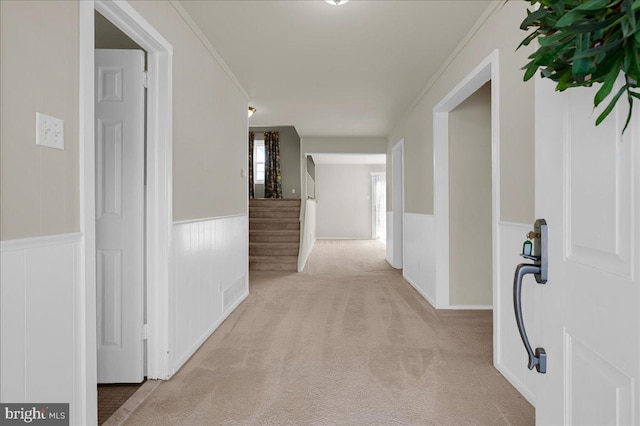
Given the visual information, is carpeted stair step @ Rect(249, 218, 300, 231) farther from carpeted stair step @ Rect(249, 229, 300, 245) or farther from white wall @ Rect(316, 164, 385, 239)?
white wall @ Rect(316, 164, 385, 239)

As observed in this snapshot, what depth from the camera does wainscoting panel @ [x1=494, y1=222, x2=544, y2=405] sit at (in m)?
2.15

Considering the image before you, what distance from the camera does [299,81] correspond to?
429 cm

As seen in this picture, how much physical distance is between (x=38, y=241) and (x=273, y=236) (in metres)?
5.64

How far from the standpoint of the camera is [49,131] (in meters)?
1.39

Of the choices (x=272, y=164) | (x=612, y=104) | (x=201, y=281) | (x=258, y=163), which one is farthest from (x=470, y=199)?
(x=258, y=163)

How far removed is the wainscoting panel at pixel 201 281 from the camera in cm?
253

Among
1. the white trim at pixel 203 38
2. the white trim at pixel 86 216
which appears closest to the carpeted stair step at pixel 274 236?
the white trim at pixel 203 38

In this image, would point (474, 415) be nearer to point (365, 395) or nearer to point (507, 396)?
point (507, 396)

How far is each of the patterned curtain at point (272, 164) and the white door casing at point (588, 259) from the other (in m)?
8.35

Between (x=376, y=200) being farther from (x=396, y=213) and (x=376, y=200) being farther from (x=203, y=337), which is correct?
(x=203, y=337)

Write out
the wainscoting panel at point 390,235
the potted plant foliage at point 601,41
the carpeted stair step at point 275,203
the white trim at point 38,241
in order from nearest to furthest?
the potted plant foliage at point 601,41 < the white trim at point 38,241 < the wainscoting panel at point 390,235 < the carpeted stair step at point 275,203

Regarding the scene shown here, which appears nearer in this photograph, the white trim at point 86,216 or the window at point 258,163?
the white trim at point 86,216

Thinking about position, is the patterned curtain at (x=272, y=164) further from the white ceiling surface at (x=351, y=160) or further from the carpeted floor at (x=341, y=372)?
the carpeted floor at (x=341, y=372)

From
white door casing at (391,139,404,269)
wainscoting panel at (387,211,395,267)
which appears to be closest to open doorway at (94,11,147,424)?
white door casing at (391,139,404,269)
